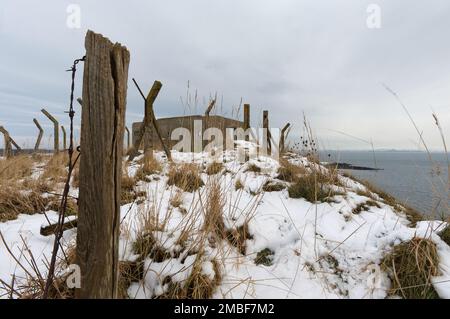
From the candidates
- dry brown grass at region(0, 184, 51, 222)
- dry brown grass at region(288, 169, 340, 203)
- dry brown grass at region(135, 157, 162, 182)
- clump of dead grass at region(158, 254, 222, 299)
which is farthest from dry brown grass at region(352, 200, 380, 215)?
dry brown grass at region(0, 184, 51, 222)

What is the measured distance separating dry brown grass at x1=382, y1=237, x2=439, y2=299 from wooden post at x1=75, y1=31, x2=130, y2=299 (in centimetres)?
172

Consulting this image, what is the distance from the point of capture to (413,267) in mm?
1542

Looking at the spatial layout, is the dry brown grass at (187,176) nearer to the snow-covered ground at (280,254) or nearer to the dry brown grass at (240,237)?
the snow-covered ground at (280,254)

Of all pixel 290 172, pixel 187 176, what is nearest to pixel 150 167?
pixel 187 176

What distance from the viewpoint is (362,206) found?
8.87 ft

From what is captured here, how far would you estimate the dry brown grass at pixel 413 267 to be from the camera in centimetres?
146

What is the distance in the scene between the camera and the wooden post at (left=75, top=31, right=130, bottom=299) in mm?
989

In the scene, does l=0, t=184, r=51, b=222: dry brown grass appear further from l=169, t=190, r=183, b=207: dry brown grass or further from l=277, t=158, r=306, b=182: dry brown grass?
l=277, t=158, r=306, b=182: dry brown grass

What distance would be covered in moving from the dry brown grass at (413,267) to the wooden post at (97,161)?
1.72 meters

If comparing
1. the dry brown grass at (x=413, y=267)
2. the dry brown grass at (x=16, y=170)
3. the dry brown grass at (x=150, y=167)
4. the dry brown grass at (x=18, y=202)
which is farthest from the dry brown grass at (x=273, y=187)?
the dry brown grass at (x=16, y=170)

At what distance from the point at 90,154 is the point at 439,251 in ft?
7.60

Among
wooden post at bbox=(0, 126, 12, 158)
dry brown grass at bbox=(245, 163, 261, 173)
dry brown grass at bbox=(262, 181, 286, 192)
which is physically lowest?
dry brown grass at bbox=(262, 181, 286, 192)

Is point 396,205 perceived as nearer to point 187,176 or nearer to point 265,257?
point 265,257
